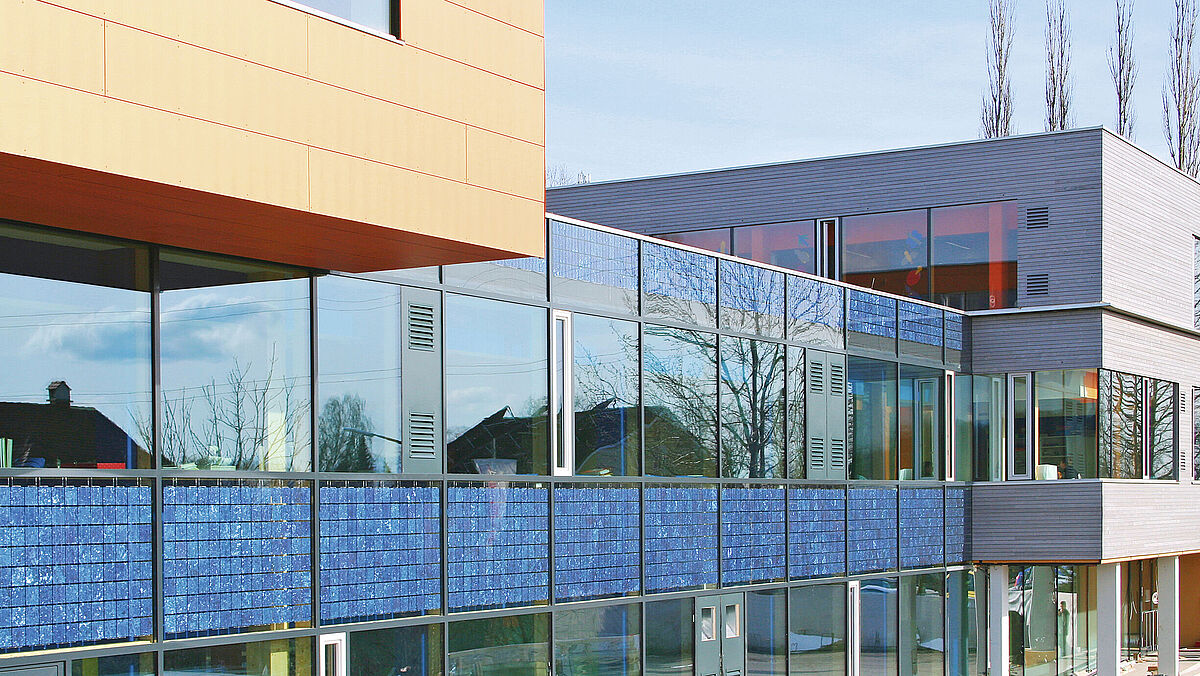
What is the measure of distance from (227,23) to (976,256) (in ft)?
48.2

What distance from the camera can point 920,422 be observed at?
1898 cm

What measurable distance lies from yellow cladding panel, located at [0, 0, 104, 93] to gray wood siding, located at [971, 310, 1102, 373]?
1545cm

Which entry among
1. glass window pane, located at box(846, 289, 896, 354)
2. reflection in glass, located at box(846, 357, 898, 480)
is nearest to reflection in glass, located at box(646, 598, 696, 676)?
reflection in glass, located at box(846, 357, 898, 480)

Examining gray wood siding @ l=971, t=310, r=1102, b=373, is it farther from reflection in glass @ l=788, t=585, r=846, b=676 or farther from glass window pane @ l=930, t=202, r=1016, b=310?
reflection in glass @ l=788, t=585, r=846, b=676

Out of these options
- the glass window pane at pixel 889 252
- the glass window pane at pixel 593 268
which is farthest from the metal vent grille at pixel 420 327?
the glass window pane at pixel 889 252

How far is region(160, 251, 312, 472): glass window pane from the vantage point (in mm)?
9047

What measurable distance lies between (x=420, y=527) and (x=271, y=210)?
3405mm

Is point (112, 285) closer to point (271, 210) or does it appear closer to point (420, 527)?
point (271, 210)

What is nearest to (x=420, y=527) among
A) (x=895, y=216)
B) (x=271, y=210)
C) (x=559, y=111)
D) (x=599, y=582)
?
(x=599, y=582)

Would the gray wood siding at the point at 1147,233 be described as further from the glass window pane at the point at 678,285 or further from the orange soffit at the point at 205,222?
the orange soffit at the point at 205,222

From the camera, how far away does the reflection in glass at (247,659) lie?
29.3 feet

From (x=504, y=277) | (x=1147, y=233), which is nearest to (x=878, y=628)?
(x=1147, y=233)

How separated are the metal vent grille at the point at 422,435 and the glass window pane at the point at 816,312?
6231 millimetres

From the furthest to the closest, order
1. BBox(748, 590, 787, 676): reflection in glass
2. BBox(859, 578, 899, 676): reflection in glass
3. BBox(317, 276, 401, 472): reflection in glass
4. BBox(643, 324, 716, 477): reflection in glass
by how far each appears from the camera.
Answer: BBox(859, 578, 899, 676): reflection in glass
BBox(748, 590, 787, 676): reflection in glass
BBox(643, 324, 716, 477): reflection in glass
BBox(317, 276, 401, 472): reflection in glass
